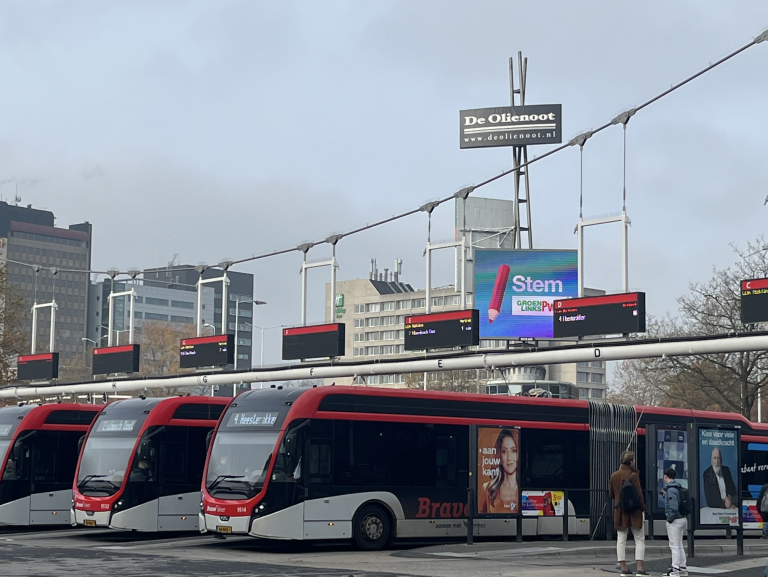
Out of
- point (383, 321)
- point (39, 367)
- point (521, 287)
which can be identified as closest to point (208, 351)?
point (521, 287)

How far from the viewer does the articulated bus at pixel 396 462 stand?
66.6 ft

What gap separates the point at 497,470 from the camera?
898 inches

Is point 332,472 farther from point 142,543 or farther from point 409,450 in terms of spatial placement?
point 142,543

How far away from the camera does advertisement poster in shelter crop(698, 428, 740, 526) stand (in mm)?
20875

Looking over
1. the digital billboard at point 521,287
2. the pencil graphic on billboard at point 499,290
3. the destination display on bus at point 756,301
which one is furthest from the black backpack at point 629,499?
the pencil graphic on billboard at point 499,290

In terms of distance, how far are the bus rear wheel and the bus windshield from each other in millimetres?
1915

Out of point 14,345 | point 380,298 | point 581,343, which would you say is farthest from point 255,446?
point 380,298

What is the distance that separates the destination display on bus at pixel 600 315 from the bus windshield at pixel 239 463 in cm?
1134

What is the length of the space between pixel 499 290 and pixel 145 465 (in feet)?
62.0

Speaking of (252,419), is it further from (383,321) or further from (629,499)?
(383,321)

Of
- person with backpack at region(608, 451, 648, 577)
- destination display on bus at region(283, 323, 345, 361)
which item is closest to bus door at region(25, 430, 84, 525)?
destination display on bus at region(283, 323, 345, 361)

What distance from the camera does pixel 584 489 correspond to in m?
24.4

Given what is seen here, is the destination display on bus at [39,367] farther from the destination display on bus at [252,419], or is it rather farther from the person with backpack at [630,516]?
the person with backpack at [630,516]

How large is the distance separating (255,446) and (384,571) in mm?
4183
